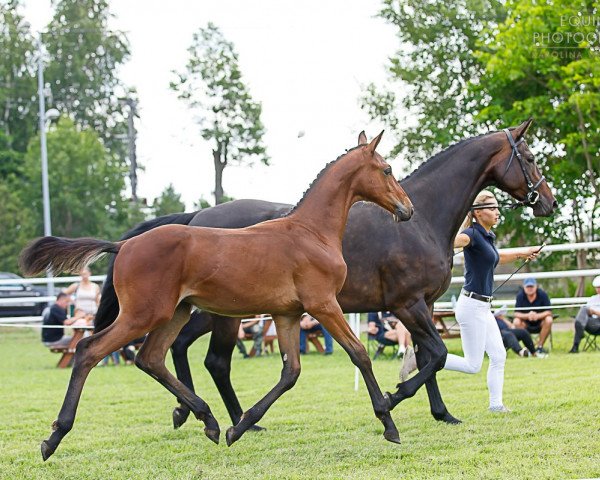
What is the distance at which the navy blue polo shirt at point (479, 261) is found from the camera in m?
7.72

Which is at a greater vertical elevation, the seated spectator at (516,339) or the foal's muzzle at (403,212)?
the foal's muzzle at (403,212)

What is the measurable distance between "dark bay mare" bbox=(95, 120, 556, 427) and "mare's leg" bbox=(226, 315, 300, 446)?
3.37 feet

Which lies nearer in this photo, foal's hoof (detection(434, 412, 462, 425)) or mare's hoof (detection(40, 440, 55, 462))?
mare's hoof (detection(40, 440, 55, 462))

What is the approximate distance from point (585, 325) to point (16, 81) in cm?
4054

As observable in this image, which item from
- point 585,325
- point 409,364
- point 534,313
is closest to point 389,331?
point 534,313

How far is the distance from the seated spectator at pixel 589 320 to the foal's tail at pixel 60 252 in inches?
336

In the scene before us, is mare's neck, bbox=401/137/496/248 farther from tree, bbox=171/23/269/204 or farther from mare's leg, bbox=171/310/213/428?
tree, bbox=171/23/269/204

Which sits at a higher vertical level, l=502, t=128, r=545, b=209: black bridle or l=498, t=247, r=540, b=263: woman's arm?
l=502, t=128, r=545, b=209: black bridle

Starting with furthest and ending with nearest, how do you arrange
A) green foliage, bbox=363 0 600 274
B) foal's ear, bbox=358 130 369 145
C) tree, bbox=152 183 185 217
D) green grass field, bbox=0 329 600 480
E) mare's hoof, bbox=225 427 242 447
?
tree, bbox=152 183 185 217 → green foliage, bbox=363 0 600 274 → foal's ear, bbox=358 130 369 145 → mare's hoof, bbox=225 427 242 447 → green grass field, bbox=0 329 600 480

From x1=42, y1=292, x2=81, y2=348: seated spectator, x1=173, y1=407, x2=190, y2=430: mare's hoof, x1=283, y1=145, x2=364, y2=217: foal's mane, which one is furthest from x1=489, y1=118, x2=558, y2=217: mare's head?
x1=42, y1=292, x2=81, y2=348: seated spectator

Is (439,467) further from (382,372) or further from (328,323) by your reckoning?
(382,372)

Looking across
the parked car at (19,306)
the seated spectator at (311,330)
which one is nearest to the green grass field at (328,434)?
the seated spectator at (311,330)

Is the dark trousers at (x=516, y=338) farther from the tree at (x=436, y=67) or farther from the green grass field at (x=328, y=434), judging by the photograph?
the tree at (x=436, y=67)

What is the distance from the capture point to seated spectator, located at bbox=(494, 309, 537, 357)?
12781 mm
